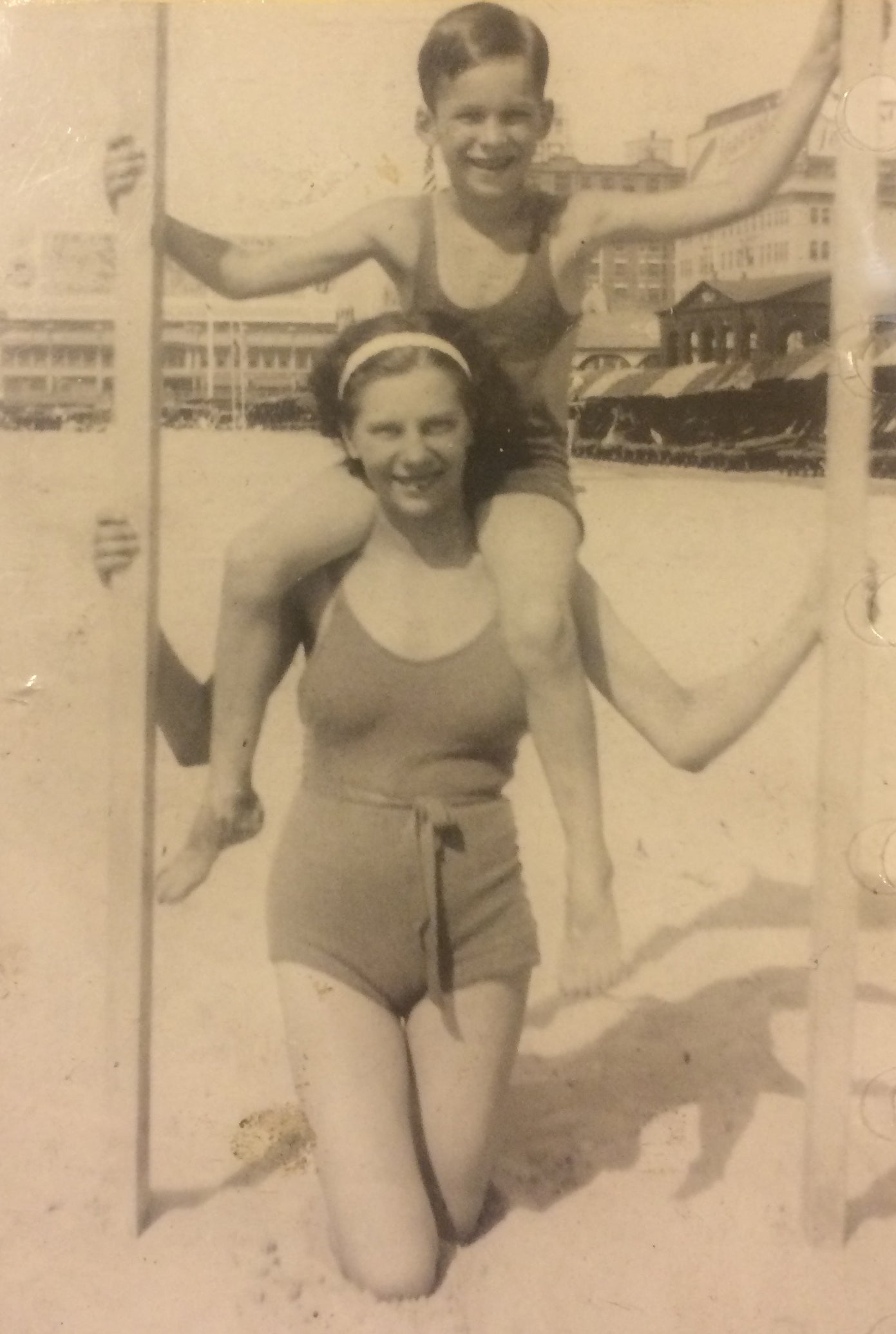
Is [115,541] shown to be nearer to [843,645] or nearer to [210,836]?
[210,836]

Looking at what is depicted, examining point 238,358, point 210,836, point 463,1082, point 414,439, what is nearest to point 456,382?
point 414,439

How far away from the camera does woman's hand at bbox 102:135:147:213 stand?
83 cm

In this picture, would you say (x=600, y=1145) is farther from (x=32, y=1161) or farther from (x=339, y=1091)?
(x=32, y=1161)

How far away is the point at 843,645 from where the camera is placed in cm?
83

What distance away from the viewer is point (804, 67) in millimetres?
834

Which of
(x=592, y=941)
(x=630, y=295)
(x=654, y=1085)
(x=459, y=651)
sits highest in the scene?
(x=630, y=295)

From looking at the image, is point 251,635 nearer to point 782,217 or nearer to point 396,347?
point 396,347

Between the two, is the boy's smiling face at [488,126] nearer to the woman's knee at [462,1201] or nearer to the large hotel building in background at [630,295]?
the large hotel building in background at [630,295]

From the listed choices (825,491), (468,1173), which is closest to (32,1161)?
(468,1173)

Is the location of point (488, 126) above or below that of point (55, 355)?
above

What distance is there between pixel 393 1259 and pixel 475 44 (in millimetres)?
900

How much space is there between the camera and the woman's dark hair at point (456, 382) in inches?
31.8

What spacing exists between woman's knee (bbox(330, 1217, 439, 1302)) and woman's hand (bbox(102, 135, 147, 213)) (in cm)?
79

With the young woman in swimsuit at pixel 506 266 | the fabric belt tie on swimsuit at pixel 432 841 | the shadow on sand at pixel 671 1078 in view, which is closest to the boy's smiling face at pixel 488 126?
the young woman in swimsuit at pixel 506 266
